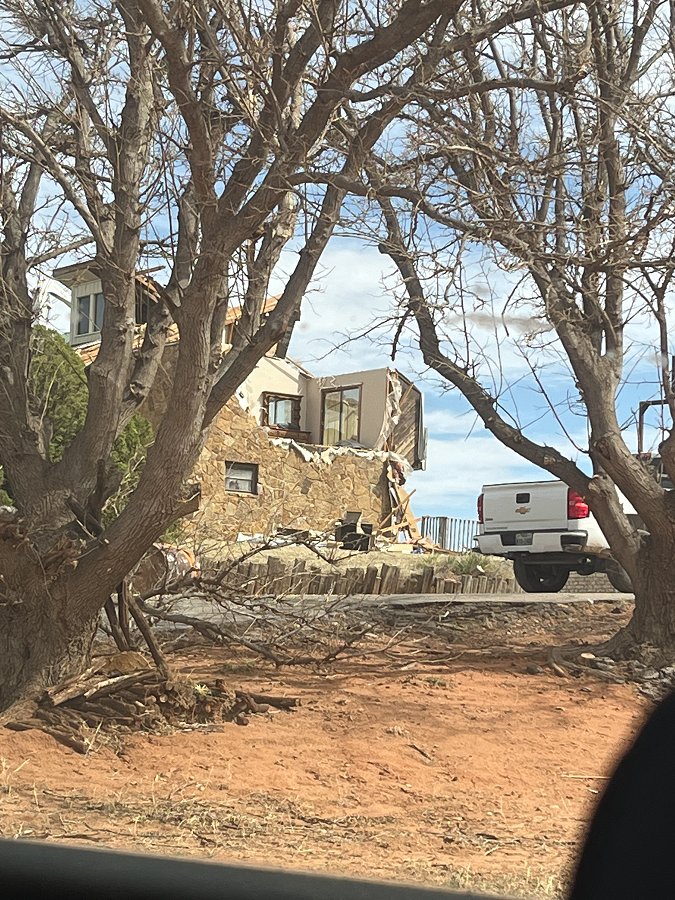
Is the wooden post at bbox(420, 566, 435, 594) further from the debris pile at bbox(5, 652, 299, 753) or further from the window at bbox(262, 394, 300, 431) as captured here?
the window at bbox(262, 394, 300, 431)

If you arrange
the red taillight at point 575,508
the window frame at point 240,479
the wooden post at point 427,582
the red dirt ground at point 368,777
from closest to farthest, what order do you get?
the red dirt ground at point 368,777
the wooden post at point 427,582
the red taillight at point 575,508
the window frame at point 240,479

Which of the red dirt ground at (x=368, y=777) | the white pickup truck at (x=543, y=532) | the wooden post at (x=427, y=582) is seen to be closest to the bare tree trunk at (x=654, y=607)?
the red dirt ground at (x=368, y=777)

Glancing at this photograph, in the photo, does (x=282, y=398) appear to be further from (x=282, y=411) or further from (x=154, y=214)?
(x=154, y=214)

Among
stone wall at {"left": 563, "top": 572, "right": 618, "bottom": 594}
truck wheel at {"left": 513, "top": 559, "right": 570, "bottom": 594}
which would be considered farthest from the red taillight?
stone wall at {"left": 563, "top": 572, "right": 618, "bottom": 594}

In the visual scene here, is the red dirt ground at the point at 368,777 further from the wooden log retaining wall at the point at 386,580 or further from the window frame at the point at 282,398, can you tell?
the window frame at the point at 282,398

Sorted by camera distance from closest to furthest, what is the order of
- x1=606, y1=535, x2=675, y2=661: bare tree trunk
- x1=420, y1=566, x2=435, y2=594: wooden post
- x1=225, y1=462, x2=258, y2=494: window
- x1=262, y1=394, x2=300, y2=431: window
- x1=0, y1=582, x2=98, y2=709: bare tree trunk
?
x1=0, y1=582, x2=98, y2=709: bare tree trunk < x1=606, y1=535, x2=675, y2=661: bare tree trunk < x1=420, y1=566, x2=435, y2=594: wooden post < x1=225, y1=462, x2=258, y2=494: window < x1=262, y1=394, x2=300, y2=431: window

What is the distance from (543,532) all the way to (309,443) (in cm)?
1626

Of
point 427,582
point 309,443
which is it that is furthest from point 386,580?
point 309,443

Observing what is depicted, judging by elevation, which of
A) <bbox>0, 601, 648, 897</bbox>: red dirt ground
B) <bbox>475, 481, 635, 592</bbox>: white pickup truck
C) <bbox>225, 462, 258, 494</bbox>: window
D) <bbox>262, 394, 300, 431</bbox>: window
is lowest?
<bbox>0, 601, 648, 897</bbox>: red dirt ground

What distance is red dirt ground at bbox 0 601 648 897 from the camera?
416 cm

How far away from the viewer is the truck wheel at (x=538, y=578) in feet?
52.6

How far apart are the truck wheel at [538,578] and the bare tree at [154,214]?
30.5ft

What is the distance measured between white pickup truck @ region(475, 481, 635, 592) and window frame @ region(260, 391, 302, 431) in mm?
13896

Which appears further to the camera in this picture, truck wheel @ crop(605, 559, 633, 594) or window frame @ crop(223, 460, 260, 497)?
window frame @ crop(223, 460, 260, 497)
